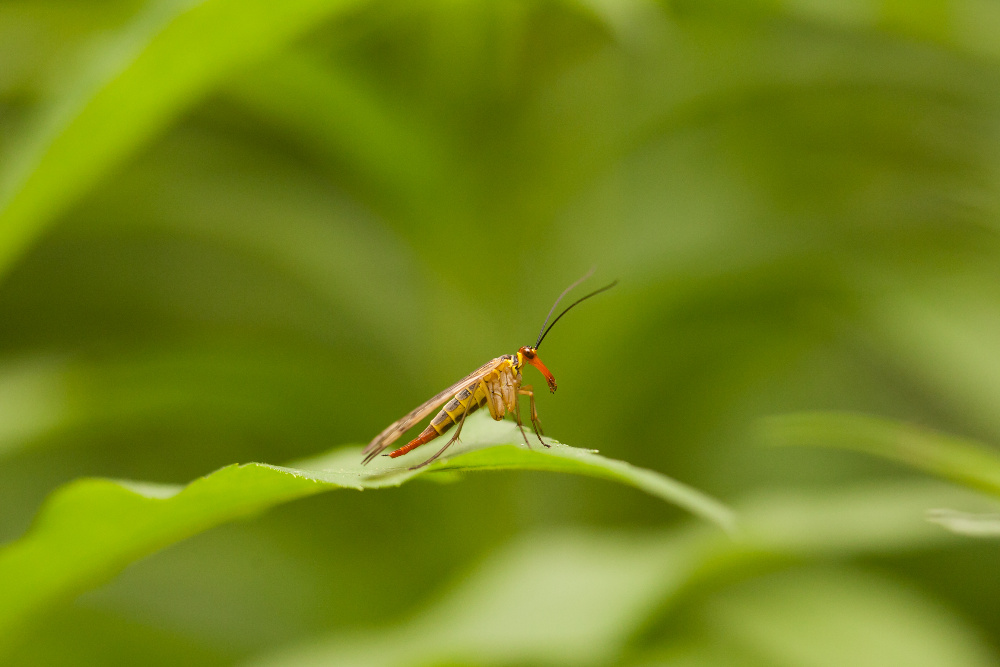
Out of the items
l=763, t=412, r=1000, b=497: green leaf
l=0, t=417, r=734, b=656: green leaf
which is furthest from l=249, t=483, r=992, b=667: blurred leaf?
l=0, t=417, r=734, b=656: green leaf

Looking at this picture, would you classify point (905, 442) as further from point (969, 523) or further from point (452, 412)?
point (452, 412)

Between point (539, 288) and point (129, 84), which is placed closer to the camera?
point (129, 84)

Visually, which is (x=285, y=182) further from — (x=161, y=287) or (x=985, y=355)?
(x=985, y=355)

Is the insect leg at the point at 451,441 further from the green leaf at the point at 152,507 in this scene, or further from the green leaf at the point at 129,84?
the green leaf at the point at 129,84

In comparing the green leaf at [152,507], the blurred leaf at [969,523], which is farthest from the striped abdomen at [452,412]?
the blurred leaf at [969,523]

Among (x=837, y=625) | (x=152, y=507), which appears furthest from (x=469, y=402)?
(x=837, y=625)

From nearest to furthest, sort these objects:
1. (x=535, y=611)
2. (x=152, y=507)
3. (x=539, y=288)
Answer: (x=152, y=507) → (x=535, y=611) → (x=539, y=288)
